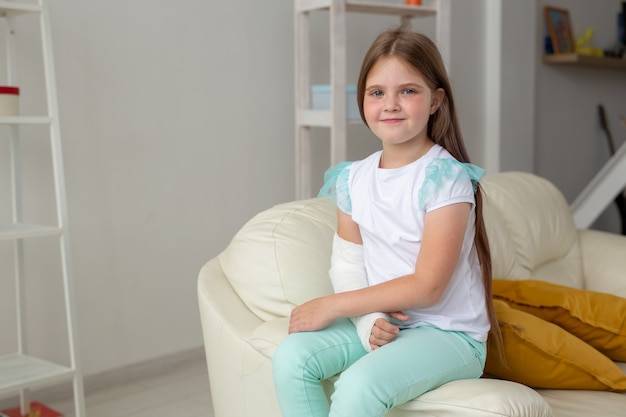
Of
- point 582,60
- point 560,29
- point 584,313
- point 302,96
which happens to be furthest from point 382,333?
point 560,29

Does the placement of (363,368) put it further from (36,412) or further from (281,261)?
(36,412)

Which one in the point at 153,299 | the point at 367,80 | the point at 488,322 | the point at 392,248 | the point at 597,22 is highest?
the point at 597,22

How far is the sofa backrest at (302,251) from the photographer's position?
183 centimetres

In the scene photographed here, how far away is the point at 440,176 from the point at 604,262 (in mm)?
1262

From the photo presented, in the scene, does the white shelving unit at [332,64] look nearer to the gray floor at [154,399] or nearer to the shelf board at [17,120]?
the gray floor at [154,399]

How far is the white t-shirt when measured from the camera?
158 cm

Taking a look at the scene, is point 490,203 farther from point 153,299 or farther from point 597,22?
point 597,22

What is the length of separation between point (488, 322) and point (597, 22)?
14.2 feet

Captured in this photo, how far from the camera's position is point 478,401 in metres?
1.40

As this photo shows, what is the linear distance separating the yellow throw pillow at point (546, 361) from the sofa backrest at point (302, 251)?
0.41 m

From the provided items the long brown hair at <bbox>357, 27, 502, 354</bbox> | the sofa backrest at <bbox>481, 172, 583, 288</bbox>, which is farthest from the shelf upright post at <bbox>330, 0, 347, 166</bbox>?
the long brown hair at <bbox>357, 27, 502, 354</bbox>

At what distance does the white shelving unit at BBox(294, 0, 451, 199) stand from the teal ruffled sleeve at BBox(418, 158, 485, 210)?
145cm

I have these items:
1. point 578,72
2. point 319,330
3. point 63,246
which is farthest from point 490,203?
point 578,72

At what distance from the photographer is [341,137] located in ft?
10.0
